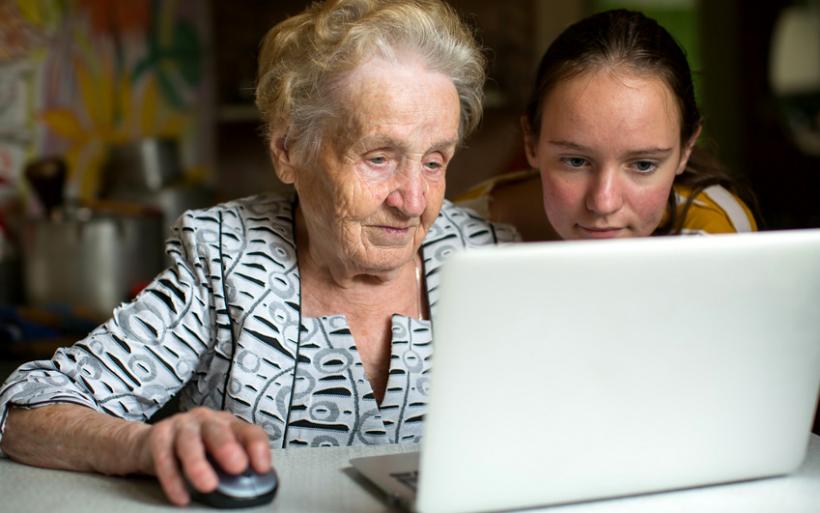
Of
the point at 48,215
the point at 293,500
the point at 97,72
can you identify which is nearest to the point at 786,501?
the point at 293,500

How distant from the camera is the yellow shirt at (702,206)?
71.4 inches

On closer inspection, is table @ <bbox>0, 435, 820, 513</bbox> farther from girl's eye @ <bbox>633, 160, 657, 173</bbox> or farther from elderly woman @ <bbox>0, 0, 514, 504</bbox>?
girl's eye @ <bbox>633, 160, 657, 173</bbox>

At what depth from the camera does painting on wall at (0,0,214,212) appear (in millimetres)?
4156

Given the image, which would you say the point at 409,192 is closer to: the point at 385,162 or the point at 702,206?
the point at 385,162

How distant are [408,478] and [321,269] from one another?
1.77ft

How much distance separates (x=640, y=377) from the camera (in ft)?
3.13

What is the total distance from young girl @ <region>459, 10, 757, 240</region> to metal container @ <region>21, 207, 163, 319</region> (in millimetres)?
2193

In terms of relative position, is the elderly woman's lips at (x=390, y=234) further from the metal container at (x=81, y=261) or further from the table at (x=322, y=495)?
the metal container at (x=81, y=261)

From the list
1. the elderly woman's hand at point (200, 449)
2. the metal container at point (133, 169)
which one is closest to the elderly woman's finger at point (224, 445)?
the elderly woman's hand at point (200, 449)

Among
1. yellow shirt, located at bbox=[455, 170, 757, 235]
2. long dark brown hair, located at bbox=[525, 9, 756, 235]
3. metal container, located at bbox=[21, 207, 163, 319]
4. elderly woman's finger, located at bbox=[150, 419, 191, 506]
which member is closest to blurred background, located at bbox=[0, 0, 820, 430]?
metal container, located at bbox=[21, 207, 163, 319]

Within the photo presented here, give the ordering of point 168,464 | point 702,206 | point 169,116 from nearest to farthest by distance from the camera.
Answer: point 168,464 < point 702,206 < point 169,116

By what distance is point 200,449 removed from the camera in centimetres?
102

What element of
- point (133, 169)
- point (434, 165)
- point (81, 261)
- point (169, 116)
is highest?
point (169, 116)

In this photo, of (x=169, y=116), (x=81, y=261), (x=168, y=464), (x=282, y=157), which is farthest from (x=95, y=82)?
(x=168, y=464)
